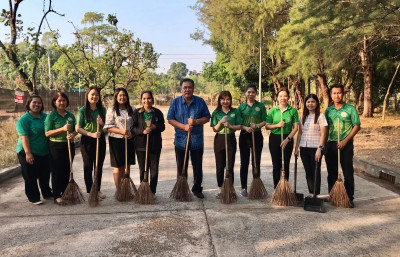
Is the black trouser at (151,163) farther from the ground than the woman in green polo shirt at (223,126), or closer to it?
closer to it

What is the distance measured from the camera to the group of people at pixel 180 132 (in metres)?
4.04

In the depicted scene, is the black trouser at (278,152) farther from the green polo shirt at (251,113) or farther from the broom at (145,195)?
the broom at (145,195)

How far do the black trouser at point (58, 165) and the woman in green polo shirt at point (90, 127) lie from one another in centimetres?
24

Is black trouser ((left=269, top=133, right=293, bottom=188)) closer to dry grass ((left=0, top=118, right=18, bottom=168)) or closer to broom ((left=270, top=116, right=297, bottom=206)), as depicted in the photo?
broom ((left=270, top=116, right=297, bottom=206))

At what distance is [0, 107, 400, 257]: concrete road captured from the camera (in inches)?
114

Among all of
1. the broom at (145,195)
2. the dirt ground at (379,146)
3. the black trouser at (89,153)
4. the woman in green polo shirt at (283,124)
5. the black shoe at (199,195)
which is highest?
the woman in green polo shirt at (283,124)

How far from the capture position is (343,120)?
397 centimetres

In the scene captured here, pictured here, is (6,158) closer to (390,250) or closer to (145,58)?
(390,250)

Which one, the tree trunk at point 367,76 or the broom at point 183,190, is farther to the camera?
the tree trunk at point 367,76

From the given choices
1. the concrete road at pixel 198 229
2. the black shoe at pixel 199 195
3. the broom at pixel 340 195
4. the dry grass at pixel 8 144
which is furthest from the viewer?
the dry grass at pixel 8 144

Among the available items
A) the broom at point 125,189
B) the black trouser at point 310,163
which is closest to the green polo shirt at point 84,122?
the broom at point 125,189

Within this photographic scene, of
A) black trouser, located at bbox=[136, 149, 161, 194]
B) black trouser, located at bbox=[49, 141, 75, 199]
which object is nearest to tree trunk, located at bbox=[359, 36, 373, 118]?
black trouser, located at bbox=[136, 149, 161, 194]

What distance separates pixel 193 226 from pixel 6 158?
490 centimetres

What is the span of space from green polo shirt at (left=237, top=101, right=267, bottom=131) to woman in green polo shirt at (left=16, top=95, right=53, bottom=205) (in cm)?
268
